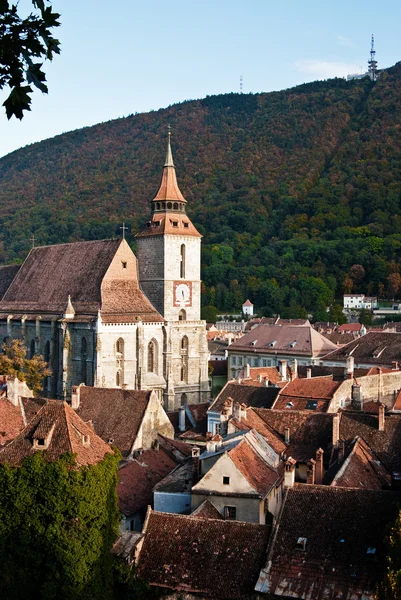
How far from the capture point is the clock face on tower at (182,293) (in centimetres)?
6839

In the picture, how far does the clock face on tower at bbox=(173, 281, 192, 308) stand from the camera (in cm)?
6839

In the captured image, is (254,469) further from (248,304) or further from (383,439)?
(248,304)

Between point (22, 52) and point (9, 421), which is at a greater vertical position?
Answer: point (22, 52)

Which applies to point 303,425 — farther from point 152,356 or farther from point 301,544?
point 152,356

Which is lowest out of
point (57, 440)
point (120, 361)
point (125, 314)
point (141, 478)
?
point (141, 478)

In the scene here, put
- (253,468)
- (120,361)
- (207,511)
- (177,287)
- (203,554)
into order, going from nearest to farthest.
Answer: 1. (203,554)
2. (207,511)
3. (253,468)
4. (120,361)
5. (177,287)

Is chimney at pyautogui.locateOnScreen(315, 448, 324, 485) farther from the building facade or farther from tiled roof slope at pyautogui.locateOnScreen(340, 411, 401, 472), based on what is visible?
the building facade

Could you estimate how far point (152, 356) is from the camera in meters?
66.1

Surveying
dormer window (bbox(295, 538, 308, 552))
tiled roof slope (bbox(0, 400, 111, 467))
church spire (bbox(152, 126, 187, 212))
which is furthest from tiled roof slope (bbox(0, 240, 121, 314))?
dormer window (bbox(295, 538, 308, 552))

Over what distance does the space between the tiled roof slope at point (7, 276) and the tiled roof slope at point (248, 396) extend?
34598mm

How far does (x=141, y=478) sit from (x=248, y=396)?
1255cm

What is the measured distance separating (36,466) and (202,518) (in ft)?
20.0

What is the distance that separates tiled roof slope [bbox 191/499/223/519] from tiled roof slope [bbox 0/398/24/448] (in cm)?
996

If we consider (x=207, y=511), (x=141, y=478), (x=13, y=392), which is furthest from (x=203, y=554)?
(x=13, y=392)
